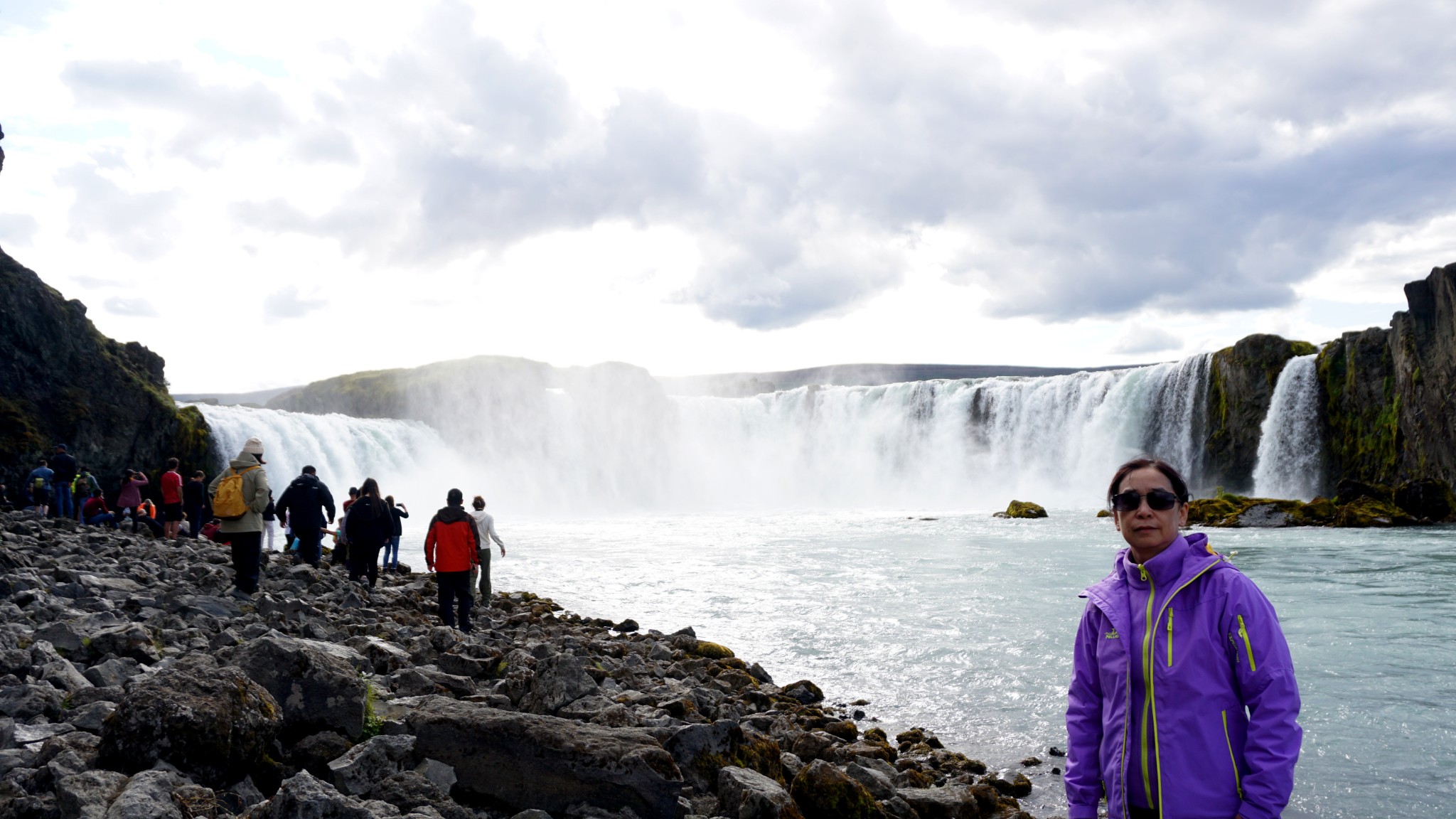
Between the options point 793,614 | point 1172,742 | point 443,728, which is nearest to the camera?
point 1172,742

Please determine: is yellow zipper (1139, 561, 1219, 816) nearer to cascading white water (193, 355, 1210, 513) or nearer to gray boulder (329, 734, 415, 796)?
gray boulder (329, 734, 415, 796)

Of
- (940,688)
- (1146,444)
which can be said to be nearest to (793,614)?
(940,688)

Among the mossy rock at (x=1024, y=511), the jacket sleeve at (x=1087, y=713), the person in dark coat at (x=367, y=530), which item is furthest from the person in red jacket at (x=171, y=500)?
the mossy rock at (x=1024, y=511)

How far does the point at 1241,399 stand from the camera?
141ft

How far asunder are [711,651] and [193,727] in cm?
856

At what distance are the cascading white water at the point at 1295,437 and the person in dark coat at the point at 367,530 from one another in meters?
41.9

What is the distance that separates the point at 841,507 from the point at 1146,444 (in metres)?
18.1

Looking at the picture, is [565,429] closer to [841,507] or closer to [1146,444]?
[841,507]

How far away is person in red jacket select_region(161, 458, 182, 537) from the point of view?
1977 centimetres

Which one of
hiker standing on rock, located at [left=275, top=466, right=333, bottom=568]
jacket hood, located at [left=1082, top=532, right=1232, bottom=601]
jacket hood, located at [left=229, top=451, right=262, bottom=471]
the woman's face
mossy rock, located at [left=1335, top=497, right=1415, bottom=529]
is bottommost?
mossy rock, located at [left=1335, top=497, right=1415, bottom=529]

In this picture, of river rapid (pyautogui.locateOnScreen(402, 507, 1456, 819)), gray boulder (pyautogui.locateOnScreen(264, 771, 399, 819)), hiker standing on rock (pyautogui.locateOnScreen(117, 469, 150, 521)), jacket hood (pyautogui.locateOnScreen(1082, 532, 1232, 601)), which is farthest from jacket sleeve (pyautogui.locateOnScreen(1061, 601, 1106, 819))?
hiker standing on rock (pyautogui.locateOnScreen(117, 469, 150, 521))

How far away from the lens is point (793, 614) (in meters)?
16.9

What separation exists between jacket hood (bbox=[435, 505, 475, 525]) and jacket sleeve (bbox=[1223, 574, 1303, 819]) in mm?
9404

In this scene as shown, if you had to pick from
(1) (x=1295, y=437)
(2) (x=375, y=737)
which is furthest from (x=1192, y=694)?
(1) (x=1295, y=437)
